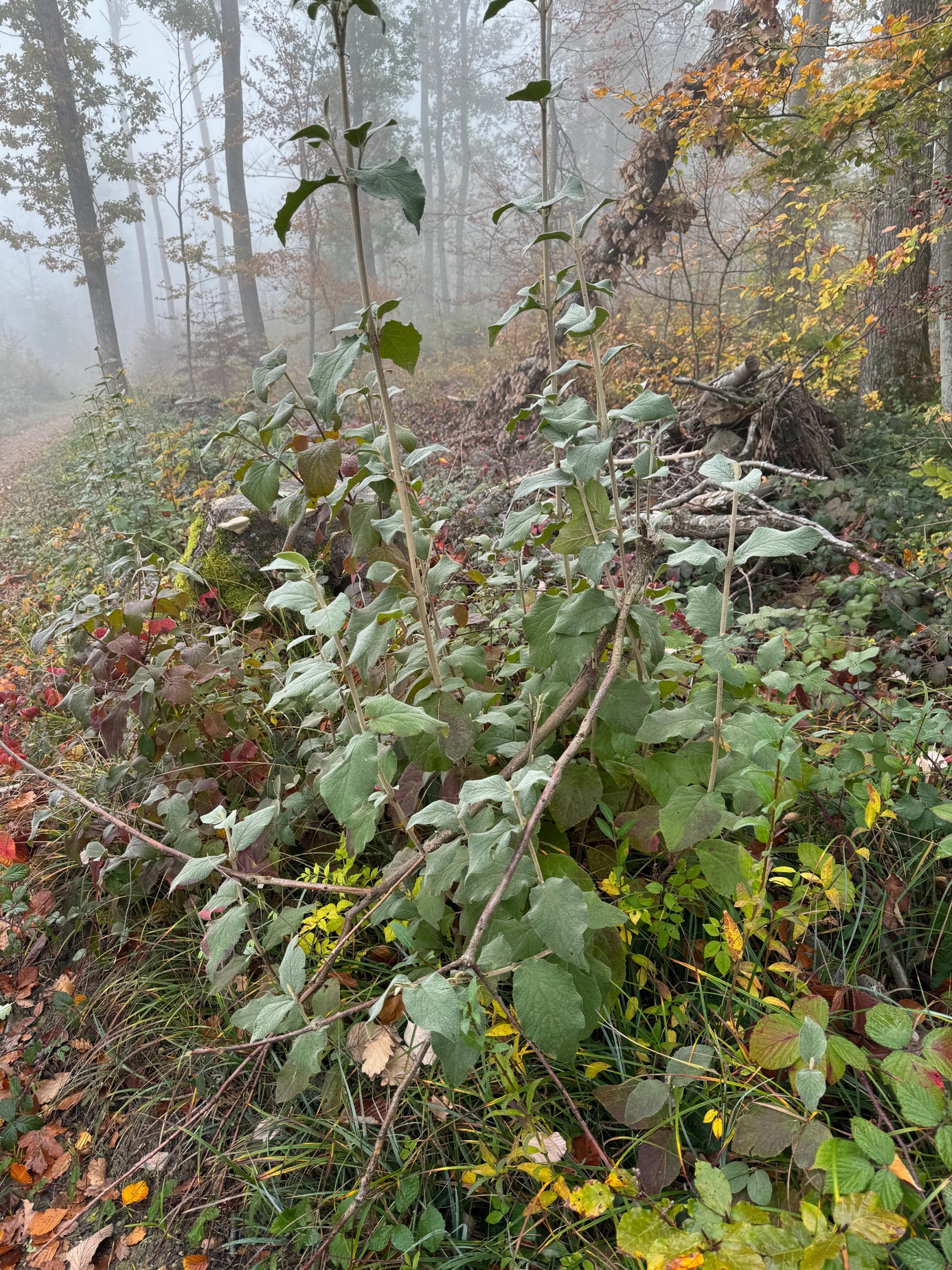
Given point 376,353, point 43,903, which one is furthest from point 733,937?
point 43,903

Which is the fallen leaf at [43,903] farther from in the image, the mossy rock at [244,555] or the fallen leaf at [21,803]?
the mossy rock at [244,555]

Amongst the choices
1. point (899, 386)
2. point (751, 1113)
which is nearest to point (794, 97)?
point (899, 386)

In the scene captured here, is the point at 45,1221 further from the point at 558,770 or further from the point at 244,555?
the point at 244,555

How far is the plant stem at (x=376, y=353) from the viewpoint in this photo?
0.98 m

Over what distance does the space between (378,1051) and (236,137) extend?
19.0 metres

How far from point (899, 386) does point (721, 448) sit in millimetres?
2457

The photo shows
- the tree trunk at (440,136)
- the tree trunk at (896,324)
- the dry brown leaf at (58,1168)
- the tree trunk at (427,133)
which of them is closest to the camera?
the dry brown leaf at (58,1168)

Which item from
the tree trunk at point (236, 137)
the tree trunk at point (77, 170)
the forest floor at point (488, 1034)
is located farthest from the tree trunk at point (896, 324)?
the tree trunk at point (236, 137)

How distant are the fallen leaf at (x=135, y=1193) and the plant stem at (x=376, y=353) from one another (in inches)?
49.9

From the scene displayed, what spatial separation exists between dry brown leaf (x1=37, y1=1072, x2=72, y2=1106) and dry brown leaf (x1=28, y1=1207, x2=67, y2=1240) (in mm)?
284

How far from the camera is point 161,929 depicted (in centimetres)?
194

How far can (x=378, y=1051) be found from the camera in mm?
1246

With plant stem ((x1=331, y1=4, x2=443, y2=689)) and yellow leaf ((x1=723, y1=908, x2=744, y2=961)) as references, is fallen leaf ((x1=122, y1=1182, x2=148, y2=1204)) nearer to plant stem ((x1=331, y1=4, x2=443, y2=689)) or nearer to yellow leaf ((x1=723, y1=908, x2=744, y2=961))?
plant stem ((x1=331, y1=4, x2=443, y2=689))

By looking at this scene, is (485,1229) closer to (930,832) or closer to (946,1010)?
(946,1010)
